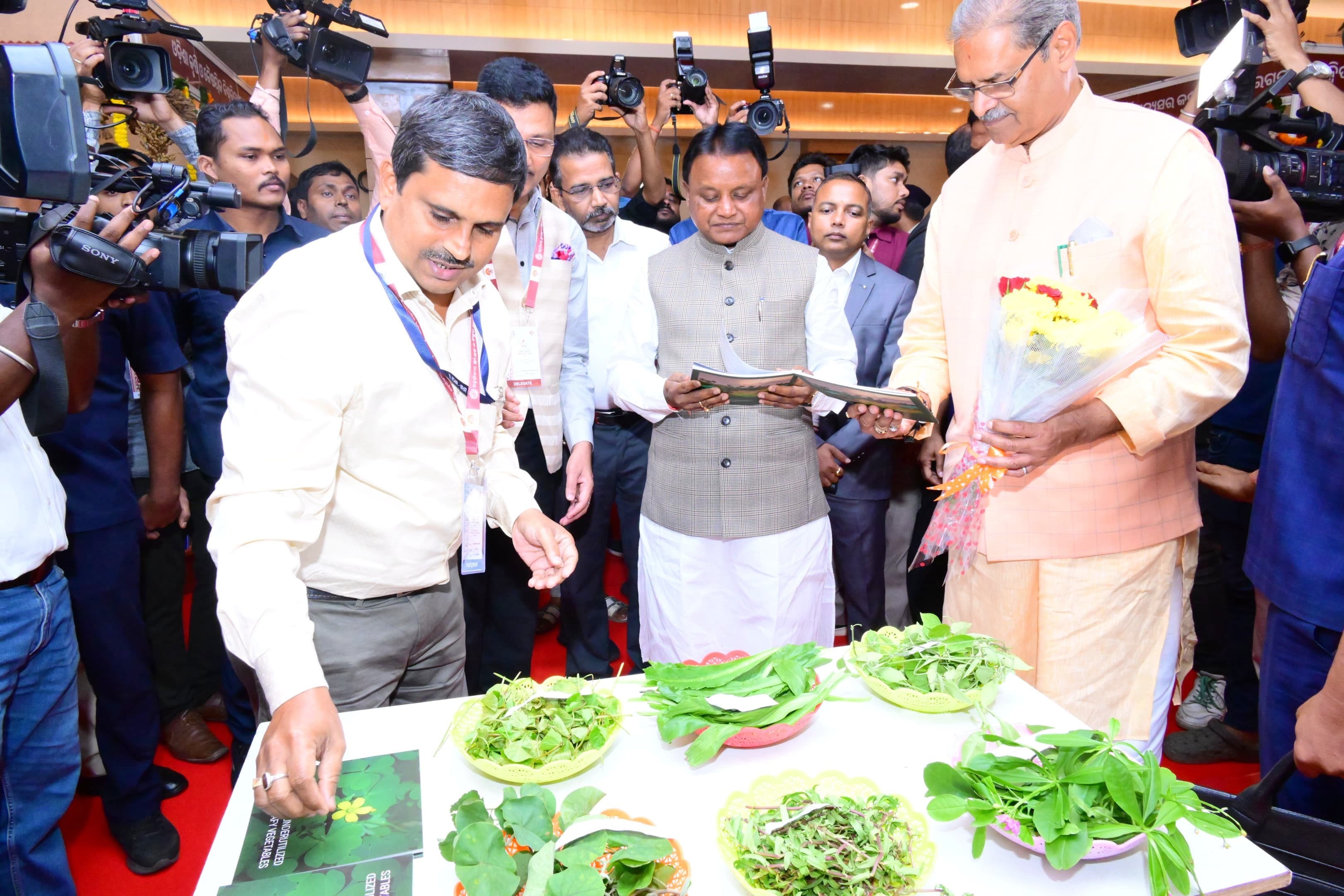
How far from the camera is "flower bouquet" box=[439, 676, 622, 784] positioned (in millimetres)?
1046

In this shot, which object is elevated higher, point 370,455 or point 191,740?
point 370,455

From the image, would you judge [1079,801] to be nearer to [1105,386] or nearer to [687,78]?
[1105,386]

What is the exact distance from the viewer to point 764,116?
2975mm

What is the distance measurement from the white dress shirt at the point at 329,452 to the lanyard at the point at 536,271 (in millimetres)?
748

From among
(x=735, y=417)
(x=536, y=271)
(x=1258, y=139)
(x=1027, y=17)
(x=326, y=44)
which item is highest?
(x=326, y=44)

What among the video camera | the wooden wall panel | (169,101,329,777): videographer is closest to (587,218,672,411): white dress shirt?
(169,101,329,777): videographer

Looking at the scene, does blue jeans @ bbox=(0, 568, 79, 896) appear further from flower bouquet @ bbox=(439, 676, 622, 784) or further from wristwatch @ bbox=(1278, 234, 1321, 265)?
wristwatch @ bbox=(1278, 234, 1321, 265)

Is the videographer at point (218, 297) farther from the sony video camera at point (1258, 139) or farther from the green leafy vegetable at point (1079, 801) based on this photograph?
the sony video camera at point (1258, 139)

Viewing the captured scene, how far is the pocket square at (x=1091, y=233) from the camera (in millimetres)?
1441

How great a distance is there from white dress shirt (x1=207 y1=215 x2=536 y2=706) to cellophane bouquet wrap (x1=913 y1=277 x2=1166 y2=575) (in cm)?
81

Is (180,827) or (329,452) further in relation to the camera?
(180,827)

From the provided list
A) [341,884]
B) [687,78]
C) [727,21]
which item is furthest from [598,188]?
[727,21]

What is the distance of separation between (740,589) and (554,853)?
1440mm

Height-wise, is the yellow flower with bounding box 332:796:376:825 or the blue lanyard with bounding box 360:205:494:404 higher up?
the blue lanyard with bounding box 360:205:494:404
